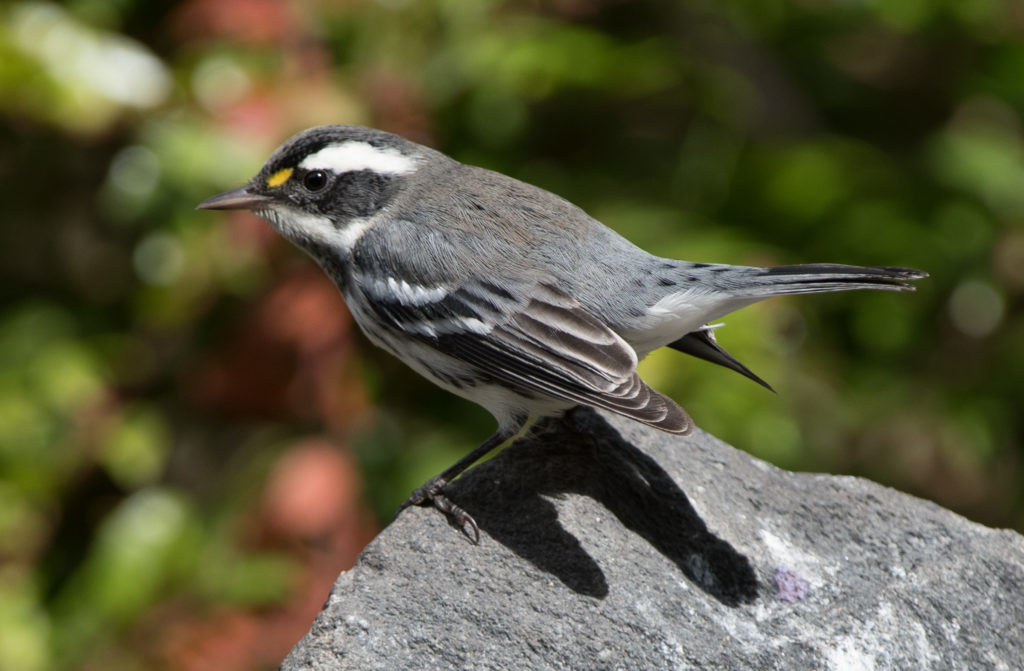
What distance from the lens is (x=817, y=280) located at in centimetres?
313

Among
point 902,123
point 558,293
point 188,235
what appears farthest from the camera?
point 902,123

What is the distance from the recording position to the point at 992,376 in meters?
5.65

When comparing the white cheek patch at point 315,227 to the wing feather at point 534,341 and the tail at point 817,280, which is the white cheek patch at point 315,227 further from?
the tail at point 817,280

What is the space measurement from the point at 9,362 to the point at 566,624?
126 inches

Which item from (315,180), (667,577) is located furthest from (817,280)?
(315,180)

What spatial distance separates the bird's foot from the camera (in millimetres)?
3256

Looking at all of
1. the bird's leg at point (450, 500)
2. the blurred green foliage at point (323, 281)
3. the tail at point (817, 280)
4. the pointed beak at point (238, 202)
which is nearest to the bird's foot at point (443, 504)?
the bird's leg at point (450, 500)

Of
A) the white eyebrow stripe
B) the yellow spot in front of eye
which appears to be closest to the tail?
the white eyebrow stripe

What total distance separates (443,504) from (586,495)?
1.39 ft

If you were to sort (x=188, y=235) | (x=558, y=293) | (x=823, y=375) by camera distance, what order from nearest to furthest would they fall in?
(x=558, y=293)
(x=188, y=235)
(x=823, y=375)

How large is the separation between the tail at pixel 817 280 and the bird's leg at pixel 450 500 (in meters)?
0.79

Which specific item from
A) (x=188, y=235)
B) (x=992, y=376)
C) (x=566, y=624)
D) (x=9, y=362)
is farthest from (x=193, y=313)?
(x=992, y=376)

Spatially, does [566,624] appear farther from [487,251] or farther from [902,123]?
[902,123]

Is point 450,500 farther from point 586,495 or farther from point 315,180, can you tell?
point 315,180
